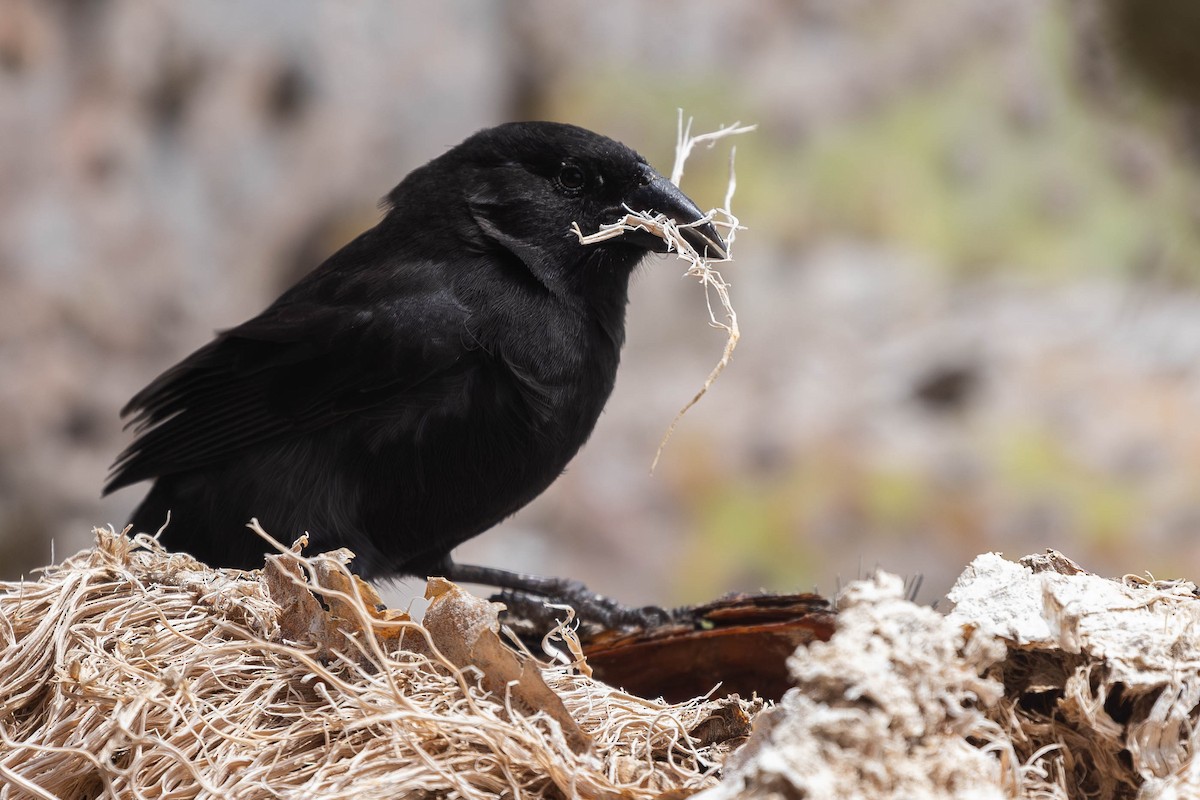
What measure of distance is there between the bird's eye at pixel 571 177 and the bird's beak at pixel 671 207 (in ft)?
0.40

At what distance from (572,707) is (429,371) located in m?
0.93

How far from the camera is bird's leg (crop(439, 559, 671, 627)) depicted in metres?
2.55

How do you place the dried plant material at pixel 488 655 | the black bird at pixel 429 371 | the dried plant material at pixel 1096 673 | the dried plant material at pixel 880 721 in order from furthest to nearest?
the black bird at pixel 429 371 → the dried plant material at pixel 488 655 → the dried plant material at pixel 1096 673 → the dried plant material at pixel 880 721

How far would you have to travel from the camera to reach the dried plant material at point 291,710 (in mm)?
1383

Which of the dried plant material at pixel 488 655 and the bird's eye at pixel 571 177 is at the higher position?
the bird's eye at pixel 571 177

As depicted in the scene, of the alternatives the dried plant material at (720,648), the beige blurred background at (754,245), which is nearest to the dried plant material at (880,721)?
the dried plant material at (720,648)

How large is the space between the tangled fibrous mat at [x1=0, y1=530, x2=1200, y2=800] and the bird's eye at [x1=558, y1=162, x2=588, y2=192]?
1214 mm

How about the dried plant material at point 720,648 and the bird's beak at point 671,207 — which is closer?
the dried plant material at point 720,648

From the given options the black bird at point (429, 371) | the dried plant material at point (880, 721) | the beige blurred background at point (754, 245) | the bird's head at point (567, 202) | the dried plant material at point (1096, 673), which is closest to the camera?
the dried plant material at point (880, 721)

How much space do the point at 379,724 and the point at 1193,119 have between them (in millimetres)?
5123

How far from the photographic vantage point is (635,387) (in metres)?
5.90

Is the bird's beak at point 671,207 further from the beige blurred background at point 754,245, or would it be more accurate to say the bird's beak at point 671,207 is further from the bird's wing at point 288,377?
the beige blurred background at point 754,245

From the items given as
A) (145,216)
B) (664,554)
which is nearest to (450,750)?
(664,554)

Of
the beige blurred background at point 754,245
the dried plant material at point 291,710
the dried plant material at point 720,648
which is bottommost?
the dried plant material at point 291,710
